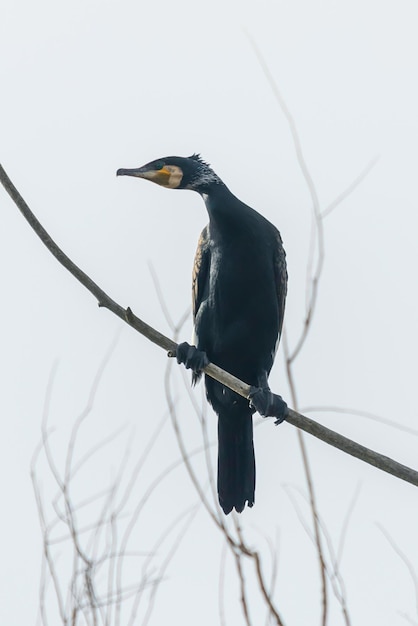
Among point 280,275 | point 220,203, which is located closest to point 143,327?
point 220,203

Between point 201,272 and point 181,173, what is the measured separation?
49cm

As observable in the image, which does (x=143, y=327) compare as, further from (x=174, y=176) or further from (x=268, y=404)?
(x=174, y=176)

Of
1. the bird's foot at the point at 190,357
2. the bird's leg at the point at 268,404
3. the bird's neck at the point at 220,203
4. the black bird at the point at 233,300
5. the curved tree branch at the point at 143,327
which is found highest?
the bird's neck at the point at 220,203

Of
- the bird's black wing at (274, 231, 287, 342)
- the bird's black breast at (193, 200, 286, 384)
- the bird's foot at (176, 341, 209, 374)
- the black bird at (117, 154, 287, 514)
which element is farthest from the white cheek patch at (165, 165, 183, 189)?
the bird's foot at (176, 341, 209, 374)

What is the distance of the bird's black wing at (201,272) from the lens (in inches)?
Result: 217

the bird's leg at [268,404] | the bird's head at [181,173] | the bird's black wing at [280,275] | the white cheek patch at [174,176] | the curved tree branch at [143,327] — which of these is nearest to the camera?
the curved tree branch at [143,327]

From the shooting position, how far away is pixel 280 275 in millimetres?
5539

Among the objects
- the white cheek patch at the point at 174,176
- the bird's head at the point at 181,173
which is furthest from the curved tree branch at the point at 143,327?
the white cheek patch at the point at 174,176

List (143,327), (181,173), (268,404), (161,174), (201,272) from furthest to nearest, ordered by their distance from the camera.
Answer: (201,272) → (181,173) → (161,174) → (268,404) → (143,327)

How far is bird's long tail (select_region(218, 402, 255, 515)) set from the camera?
5.38 m

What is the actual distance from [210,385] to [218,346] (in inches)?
11.0

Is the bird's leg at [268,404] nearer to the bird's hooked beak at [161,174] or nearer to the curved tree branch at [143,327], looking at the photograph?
the curved tree branch at [143,327]

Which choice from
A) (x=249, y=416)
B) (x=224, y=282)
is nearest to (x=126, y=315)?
(x=224, y=282)

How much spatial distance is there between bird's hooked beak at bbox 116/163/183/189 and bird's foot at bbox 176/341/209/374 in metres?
0.81
